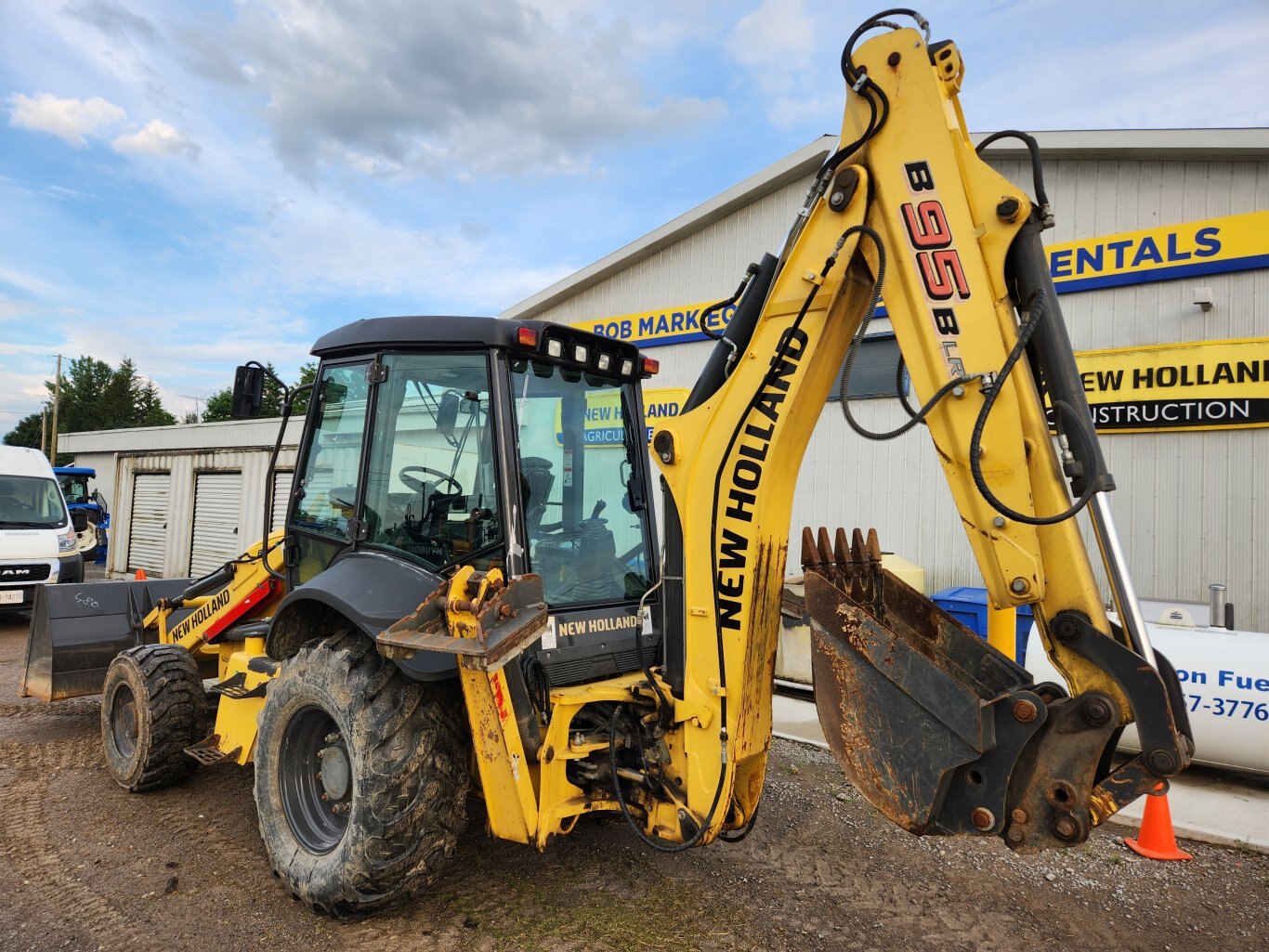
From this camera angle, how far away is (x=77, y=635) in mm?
5391

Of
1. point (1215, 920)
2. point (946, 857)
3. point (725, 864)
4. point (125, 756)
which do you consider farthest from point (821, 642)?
point (125, 756)

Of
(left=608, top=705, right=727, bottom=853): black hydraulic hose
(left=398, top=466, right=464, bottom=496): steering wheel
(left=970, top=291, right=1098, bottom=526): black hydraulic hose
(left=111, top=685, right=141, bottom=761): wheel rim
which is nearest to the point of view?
(left=970, top=291, right=1098, bottom=526): black hydraulic hose

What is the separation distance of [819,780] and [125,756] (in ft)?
13.8

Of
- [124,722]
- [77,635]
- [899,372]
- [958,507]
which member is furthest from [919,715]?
[77,635]

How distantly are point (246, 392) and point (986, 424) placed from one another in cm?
350

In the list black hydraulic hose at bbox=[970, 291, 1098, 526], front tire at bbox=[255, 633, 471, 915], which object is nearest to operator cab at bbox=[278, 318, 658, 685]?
front tire at bbox=[255, 633, 471, 915]

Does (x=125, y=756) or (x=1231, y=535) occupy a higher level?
(x=1231, y=535)

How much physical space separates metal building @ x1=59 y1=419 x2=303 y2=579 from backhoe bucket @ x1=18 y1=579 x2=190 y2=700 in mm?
8132

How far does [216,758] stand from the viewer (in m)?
4.26

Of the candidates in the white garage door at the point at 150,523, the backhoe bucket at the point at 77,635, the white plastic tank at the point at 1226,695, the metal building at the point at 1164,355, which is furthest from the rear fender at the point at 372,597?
the white garage door at the point at 150,523

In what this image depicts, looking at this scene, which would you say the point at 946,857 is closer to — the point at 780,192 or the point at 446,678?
the point at 446,678

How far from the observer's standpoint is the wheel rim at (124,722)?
15.6 ft

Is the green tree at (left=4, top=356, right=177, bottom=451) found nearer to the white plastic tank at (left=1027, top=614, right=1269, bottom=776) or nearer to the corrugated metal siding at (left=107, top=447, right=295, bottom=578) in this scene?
the corrugated metal siding at (left=107, top=447, right=295, bottom=578)

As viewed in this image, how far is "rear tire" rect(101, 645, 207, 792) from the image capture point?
454 centimetres
